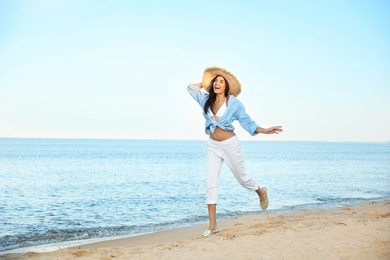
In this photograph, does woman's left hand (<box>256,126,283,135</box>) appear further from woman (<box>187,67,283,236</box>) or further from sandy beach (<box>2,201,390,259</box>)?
sandy beach (<box>2,201,390,259</box>)

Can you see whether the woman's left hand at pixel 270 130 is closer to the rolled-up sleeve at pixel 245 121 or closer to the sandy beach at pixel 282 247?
the rolled-up sleeve at pixel 245 121

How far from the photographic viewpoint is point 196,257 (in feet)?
14.7

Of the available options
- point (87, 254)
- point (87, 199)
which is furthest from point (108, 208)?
point (87, 254)

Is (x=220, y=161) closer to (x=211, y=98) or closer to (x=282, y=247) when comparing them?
(x=211, y=98)

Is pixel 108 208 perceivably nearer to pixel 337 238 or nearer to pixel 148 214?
pixel 148 214

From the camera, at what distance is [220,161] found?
5.93 metres

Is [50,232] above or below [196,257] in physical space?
below

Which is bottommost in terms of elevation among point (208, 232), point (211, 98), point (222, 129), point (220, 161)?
point (208, 232)

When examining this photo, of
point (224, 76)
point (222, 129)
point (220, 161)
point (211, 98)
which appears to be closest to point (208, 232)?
point (220, 161)

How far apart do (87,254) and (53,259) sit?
38cm

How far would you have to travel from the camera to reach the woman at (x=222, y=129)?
5809 millimetres

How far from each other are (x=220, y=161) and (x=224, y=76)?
1127 millimetres

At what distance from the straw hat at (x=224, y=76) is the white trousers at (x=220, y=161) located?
0.67m

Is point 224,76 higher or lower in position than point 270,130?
higher
